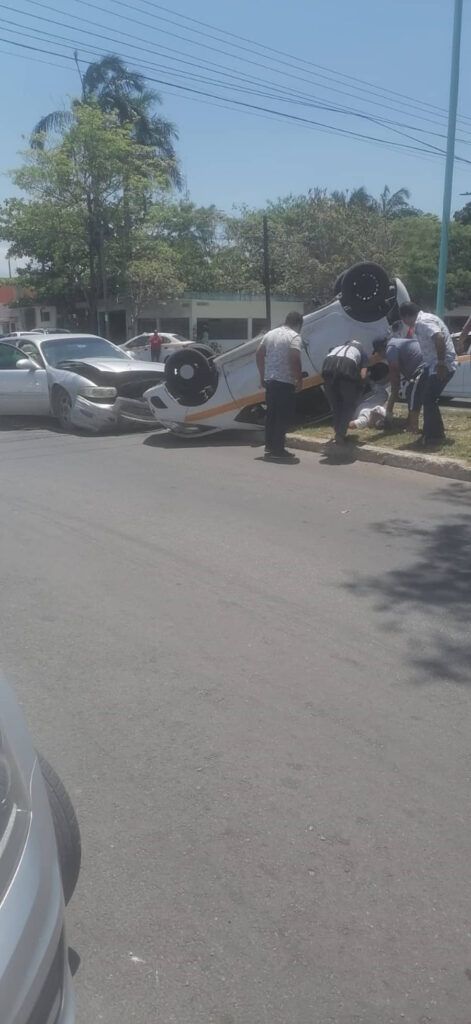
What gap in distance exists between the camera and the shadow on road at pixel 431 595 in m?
5.04

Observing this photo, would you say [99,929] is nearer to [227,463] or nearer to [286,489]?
[286,489]

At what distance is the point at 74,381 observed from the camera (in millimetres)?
13625

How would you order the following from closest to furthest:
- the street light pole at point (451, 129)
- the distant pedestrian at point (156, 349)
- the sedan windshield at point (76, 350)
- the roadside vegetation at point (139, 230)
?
the sedan windshield at point (76, 350)
the street light pole at point (451, 129)
the distant pedestrian at point (156, 349)
the roadside vegetation at point (139, 230)

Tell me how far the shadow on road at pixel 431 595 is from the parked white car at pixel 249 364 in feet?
13.5

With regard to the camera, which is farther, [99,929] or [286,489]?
[286,489]

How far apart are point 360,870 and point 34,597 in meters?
3.43

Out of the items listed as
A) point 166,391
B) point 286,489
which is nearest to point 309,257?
point 166,391

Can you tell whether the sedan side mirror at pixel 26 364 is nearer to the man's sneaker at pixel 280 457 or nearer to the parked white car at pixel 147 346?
the man's sneaker at pixel 280 457

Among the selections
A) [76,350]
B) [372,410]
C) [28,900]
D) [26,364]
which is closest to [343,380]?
[372,410]

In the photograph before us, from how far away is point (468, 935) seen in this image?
2.94 meters

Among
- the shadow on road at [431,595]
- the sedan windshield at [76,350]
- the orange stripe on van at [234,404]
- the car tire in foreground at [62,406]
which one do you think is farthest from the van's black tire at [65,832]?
the sedan windshield at [76,350]

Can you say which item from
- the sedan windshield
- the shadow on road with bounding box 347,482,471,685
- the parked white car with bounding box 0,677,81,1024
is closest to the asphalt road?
the shadow on road with bounding box 347,482,471,685

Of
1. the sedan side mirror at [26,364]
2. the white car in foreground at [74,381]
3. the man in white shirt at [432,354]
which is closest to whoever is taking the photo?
the man in white shirt at [432,354]

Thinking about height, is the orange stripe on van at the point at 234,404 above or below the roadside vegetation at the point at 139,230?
below
